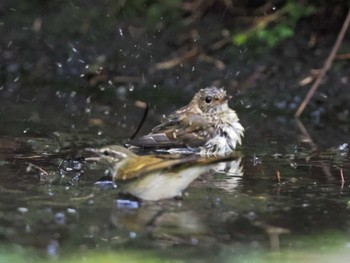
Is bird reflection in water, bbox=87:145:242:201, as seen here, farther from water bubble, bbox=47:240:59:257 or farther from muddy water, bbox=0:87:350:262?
water bubble, bbox=47:240:59:257

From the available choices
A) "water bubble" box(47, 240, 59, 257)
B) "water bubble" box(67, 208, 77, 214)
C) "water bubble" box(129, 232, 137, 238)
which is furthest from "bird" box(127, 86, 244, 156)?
"water bubble" box(47, 240, 59, 257)

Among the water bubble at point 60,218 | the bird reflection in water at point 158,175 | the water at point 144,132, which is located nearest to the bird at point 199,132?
the water at point 144,132

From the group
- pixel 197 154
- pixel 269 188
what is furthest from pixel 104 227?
pixel 197 154

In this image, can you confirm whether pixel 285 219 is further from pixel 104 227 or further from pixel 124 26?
pixel 124 26

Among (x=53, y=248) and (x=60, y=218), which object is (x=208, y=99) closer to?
(x=60, y=218)

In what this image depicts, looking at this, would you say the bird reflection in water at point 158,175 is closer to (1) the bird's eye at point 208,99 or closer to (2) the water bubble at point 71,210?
(2) the water bubble at point 71,210

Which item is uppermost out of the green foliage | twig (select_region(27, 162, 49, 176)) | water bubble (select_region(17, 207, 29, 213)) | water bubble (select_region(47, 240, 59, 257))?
the green foliage
